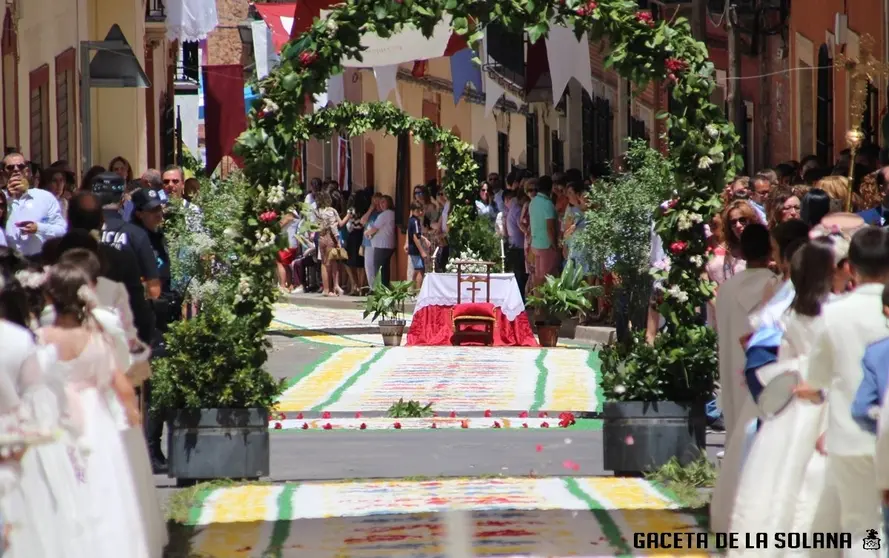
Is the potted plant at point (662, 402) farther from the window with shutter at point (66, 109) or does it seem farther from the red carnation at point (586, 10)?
the window with shutter at point (66, 109)

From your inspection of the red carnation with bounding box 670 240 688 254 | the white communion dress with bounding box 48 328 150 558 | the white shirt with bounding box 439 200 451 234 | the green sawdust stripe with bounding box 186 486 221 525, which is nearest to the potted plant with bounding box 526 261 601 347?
Result: the white shirt with bounding box 439 200 451 234

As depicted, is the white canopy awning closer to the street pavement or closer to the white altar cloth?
the white altar cloth

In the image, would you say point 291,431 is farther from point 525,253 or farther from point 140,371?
point 525,253

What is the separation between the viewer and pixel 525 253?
83.3 feet

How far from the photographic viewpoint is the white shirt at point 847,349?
7.08 meters

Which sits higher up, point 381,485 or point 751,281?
point 751,281

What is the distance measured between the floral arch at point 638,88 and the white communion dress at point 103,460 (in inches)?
132

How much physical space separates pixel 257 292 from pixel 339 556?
276 cm

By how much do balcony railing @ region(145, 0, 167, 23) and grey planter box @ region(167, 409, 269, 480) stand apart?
2277cm

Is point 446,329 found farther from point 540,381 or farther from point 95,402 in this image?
point 95,402

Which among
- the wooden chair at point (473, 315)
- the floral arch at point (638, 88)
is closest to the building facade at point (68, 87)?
the wooden chair at point (473, 315)

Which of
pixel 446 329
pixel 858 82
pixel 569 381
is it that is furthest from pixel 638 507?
pixel 446 329

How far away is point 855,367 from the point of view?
714cm

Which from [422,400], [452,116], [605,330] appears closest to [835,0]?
[605,330]
